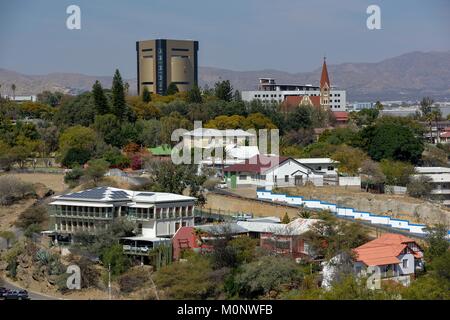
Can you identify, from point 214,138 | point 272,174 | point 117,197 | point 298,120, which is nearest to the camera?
point 117,197

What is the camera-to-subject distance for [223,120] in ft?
172

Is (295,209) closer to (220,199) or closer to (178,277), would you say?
(220,199)

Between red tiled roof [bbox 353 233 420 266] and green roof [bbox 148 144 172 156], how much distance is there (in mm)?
19692

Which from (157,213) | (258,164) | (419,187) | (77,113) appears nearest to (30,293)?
(157,213)

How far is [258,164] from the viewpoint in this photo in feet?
133

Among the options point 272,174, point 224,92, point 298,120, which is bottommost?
point 272,174

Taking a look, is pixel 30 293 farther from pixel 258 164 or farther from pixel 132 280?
pixel 258 164

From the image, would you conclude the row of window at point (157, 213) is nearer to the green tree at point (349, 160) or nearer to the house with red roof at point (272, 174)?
the house with red roof at point (272, 174)

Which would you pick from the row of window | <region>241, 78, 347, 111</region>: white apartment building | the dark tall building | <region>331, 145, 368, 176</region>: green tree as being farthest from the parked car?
<region>241, 78, 347, 111</region>: white apartment building

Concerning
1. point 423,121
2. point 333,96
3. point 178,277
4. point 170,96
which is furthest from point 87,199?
point 333,96

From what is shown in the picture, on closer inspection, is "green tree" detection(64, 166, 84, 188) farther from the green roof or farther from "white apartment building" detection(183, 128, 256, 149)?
"white apartment building" detection(183, 128, 256, 149)

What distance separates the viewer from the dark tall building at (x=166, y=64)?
9125 cm

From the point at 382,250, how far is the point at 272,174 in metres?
13.4
